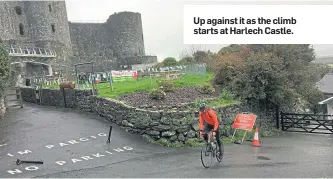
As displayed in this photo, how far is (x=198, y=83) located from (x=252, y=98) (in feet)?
12.5

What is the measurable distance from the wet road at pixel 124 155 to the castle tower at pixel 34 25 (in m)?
33.3

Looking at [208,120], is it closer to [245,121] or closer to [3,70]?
[245,121]

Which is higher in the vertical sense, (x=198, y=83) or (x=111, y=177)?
(x=198, y=83)

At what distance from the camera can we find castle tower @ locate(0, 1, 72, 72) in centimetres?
4806

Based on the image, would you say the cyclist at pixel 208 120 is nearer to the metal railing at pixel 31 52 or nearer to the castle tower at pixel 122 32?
the metal railing at pixel 31 52

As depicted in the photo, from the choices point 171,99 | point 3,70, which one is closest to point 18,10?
point 3,70

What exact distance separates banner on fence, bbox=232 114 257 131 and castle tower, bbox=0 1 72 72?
37.0 meters

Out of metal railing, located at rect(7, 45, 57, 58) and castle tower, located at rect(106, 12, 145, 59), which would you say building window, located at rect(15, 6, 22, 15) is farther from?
castle tower, located at rect(106, 12, 145, 59)

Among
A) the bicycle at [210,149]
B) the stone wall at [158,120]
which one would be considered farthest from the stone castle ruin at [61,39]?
the bicycle at [210,149]

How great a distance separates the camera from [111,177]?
10.2 metres

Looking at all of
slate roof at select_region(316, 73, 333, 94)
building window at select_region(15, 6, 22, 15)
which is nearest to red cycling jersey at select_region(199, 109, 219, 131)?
slate roof at select_region(316, 73, 333, 94)

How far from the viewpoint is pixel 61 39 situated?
173ft

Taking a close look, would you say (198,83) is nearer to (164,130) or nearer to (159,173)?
(164,130)

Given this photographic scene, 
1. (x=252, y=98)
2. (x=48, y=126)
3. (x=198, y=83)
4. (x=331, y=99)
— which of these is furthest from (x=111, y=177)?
(x=331, y=99)
